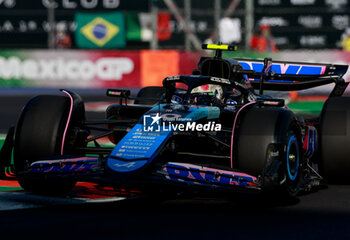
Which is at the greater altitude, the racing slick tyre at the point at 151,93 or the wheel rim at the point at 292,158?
the racing slick tyre at the point at 151,93

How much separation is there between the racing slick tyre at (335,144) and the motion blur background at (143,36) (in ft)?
52.2

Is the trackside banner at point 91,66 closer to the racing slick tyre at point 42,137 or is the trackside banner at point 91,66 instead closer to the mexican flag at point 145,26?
the mexican flag at point 145,26

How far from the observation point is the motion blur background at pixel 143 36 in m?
25.6

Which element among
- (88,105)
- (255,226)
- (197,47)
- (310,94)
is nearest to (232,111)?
(255,226)

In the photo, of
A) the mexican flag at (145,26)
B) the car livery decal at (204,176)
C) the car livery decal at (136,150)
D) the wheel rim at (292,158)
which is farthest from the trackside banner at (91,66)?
the car livery decal at (204,176)

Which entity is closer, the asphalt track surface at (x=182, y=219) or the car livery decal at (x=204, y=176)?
the asphalt track surface at (x=182, y=219)

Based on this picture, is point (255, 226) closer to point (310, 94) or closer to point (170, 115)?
point (170, 115)

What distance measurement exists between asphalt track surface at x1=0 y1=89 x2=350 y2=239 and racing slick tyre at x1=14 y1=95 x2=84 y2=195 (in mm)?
228

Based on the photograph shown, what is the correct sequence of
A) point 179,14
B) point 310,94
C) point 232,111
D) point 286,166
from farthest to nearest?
point 179,14 < point 310,94 < point 232,111 < point 286,166

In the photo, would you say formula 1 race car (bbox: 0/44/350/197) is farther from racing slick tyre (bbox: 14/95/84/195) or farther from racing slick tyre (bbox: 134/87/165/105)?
racing slick tyre (bbox: 134/87/165/105)

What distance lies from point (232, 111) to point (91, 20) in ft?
62.1

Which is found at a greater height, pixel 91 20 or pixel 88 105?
pixel 91 20

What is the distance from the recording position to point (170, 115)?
323 inches

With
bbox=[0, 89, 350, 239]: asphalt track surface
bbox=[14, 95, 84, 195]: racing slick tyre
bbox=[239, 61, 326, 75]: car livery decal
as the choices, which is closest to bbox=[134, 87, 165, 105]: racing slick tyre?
bbox=[239, 61, 326, 75]: car livery decal
